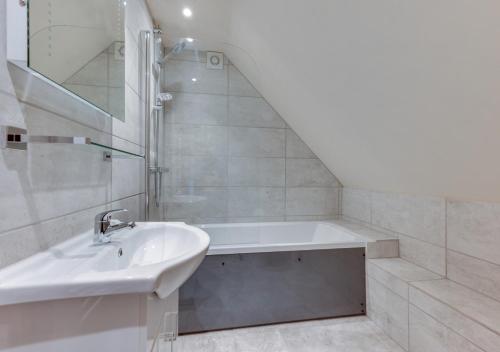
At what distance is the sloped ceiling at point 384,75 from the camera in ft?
3.46

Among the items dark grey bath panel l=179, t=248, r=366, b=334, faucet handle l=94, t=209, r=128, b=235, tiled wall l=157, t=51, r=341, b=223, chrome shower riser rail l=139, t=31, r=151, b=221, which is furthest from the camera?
tiled wall l=157, t=51, r=341, b=223

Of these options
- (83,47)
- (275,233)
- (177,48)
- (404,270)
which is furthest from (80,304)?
(177,48)

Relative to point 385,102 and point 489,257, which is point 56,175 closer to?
point 385,102

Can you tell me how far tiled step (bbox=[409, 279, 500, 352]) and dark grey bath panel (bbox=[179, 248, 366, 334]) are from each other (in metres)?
0.52

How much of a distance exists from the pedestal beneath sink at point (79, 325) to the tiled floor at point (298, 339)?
1.14m

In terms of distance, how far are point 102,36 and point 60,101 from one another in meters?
0.57

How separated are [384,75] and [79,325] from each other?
1.69m

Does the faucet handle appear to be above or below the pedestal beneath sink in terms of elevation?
above

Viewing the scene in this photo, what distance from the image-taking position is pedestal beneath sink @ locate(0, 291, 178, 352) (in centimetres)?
61

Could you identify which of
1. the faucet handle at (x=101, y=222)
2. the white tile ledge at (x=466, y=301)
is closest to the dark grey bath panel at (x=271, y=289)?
the white tile ledge at (x=466, y=301)

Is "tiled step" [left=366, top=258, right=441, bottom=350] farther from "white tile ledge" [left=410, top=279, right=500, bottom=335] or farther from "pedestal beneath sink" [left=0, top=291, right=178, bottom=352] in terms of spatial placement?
"pedestal beneath sink" [left=0, top=291, right=178, bottom=352]

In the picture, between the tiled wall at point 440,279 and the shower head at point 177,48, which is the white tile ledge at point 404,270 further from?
the shower head at point 177,48

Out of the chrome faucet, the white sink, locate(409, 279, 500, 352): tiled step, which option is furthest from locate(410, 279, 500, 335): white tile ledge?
the chrome faucet

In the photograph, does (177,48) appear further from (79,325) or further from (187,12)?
(79,325)
